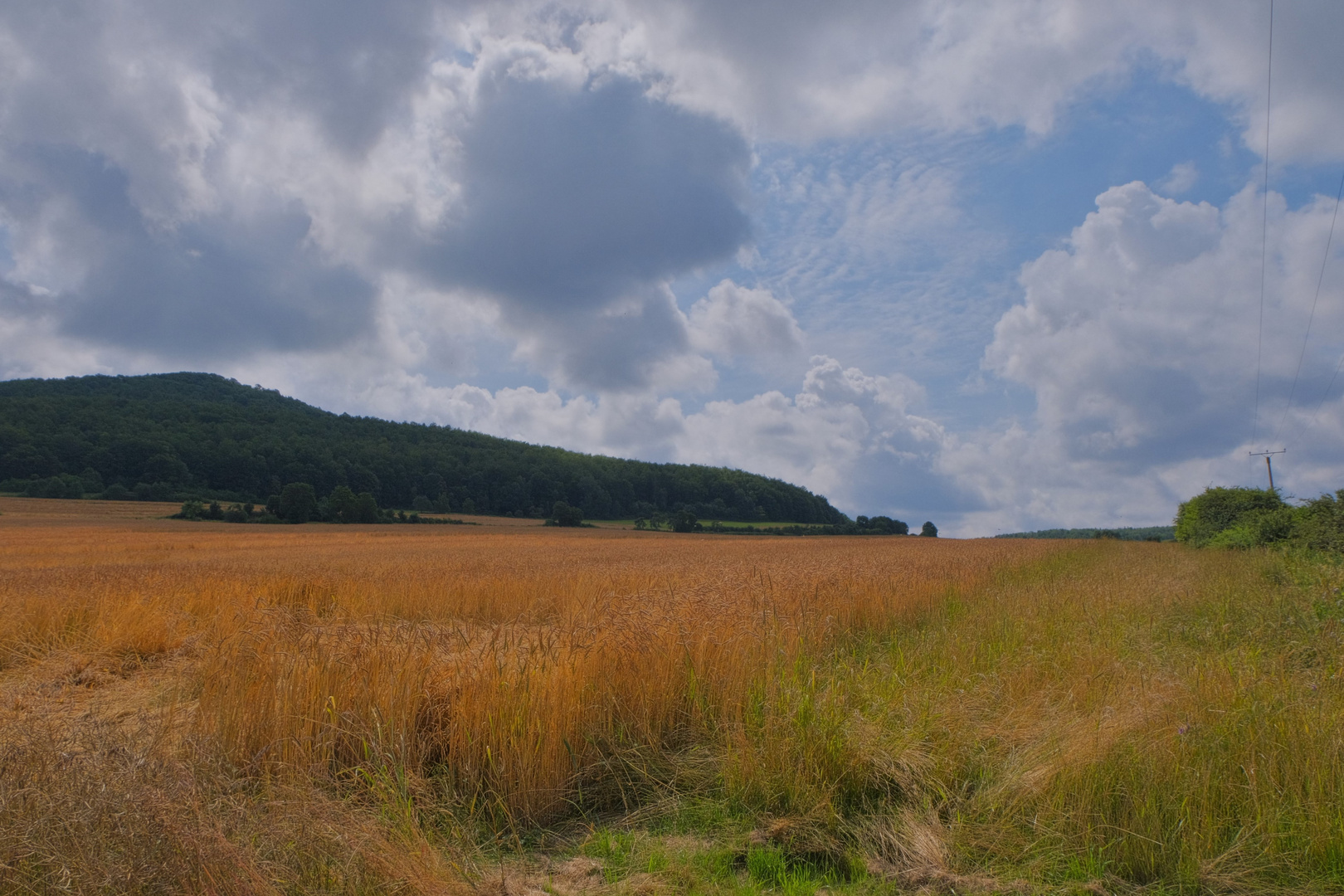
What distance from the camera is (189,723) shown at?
454 centimetres

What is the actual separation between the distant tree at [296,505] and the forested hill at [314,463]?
54.0ft

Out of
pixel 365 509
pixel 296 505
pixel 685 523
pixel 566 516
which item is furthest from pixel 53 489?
pixel 685 523

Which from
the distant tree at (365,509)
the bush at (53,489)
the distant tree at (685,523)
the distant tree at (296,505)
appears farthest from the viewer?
the distant tree at (685,523)

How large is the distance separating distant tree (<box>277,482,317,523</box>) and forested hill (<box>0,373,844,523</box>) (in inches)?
648

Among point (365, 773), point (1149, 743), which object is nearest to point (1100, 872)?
point (1149, 743)

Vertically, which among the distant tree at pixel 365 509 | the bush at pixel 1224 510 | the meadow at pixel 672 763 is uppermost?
the bush at pixel 1224 510

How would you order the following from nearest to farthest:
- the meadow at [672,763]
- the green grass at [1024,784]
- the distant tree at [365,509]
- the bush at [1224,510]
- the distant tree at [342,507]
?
1. the meadow at [672,763]
2. the green grass at [1024,784]
3. the bush at [1224,510]
4. the distant tree at [342,507]
5. the distant tree at [365,509]

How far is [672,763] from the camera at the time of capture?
15.0ft

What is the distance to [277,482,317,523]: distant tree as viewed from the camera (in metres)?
64.9

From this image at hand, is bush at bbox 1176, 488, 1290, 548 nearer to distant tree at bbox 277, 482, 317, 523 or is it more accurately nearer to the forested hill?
the forested hill

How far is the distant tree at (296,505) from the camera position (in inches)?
2557

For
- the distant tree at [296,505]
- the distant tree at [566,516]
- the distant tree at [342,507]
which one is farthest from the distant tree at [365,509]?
the distant tree at [566,516]

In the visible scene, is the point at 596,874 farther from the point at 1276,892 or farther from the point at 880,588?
the point at 880,588

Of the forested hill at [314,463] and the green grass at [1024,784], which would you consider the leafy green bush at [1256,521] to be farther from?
the forested hill at [314,463]
